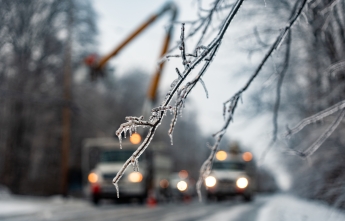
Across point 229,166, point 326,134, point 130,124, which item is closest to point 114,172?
point 229,166

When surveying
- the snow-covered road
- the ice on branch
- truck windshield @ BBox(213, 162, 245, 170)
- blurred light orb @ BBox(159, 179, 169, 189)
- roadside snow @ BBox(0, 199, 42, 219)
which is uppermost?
truck windshield @ BBox(213, 162, 245, 170)

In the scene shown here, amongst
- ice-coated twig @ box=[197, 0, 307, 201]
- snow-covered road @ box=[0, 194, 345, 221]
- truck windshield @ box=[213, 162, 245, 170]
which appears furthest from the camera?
truck windshield @ box=[213, 162, 245, 170]

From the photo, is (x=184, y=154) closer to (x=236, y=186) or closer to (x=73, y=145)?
(x=73, y=145)

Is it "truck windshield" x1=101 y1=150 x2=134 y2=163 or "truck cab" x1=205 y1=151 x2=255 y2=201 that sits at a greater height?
"truck windshield" x1=101 y1=150 x2=134 y2=163

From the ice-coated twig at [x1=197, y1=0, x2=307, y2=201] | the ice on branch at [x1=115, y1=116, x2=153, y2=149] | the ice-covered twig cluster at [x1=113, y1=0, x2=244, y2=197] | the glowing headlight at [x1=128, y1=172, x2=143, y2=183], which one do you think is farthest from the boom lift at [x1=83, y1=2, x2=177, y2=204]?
the ice on branch at [x1=115, y1=116, x2=153, y2=149]

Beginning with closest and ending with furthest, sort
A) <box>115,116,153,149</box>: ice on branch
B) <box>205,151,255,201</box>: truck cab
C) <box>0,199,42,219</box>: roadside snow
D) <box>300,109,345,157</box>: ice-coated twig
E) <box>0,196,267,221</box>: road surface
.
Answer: <box>115,116,153,149</box>: ice on branch < <box>300,109,345,157</box>: ice-coated twig < <box>0,196,267,221</box>: road surface < <box>0,199,42,219</box>: roadside snow < <box>205,151,255,201</box>: truck cab

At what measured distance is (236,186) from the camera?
22.4m

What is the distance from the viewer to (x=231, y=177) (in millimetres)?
22469

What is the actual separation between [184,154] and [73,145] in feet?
137

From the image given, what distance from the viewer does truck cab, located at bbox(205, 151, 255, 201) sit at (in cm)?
2239

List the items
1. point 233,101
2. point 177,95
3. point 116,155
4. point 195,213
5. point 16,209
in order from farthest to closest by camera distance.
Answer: point 116,155
point 16,209
point 195,213
point 233,101
point 177,95

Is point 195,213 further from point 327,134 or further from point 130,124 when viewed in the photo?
point 130,124

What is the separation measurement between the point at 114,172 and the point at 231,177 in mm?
5468

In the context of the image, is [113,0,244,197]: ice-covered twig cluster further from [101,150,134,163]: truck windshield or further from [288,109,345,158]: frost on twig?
[101,150,134,163]: truck windshield
